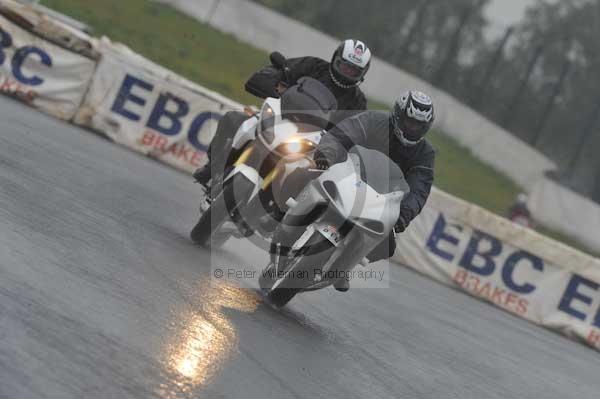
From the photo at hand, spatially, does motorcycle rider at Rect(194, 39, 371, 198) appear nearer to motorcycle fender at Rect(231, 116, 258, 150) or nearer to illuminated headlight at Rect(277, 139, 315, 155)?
motorcycle fender at Rect(231, 116, 258, 150)

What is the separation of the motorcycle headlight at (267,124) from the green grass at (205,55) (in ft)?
82.6

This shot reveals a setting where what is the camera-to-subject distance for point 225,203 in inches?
381

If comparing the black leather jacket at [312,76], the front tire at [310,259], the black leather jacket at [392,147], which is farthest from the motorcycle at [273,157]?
the front tire at [310,259]

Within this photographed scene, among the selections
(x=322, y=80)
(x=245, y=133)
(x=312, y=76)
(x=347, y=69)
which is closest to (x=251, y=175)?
(x=245, y=133)

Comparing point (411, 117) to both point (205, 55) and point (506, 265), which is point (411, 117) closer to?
point (506, 265)

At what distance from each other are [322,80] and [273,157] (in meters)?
1.34

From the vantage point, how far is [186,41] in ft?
126

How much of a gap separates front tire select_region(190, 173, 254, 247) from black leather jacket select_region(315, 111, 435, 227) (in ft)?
2.96

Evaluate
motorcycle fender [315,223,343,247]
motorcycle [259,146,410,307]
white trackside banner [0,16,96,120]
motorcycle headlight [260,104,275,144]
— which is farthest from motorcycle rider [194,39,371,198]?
white trackside banner [0,16,96,120]

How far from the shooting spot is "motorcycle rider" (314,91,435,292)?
8852mm

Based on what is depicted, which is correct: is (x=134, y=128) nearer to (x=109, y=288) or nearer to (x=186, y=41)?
Result: (x=109, y=288)

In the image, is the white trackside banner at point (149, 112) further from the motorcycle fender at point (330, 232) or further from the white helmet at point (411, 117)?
the motorcycle fender at point (330, 232)

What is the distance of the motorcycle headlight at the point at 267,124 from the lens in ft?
31.1

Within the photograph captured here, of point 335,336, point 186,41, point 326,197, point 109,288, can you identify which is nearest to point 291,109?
point 326,197
